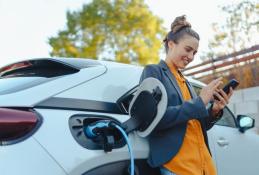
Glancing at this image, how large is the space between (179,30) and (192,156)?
81 cm

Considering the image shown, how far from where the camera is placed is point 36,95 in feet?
6.98

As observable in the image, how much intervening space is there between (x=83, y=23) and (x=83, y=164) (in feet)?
84.0

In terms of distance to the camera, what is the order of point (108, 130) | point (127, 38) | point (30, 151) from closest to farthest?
point (30, 151) < point (108, 130) < point (127, 38)

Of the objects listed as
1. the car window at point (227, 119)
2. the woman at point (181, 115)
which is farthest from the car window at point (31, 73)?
the car window at point (227, 119)

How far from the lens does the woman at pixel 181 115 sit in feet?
7.75

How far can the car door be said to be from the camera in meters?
3.34

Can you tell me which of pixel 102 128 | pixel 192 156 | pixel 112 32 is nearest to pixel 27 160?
pixel 102 128

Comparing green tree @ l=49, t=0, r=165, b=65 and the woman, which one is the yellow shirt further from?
green tree @ l=49, t=0, r=165, b=65

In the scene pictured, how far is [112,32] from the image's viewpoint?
26812 millimetres

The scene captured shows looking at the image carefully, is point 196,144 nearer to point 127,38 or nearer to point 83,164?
point 83,164

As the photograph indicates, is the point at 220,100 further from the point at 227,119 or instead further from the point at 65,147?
the point at 227,119

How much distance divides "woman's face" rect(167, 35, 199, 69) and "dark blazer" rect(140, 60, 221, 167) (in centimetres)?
10

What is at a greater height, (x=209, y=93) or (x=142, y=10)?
(x=142, y=10)

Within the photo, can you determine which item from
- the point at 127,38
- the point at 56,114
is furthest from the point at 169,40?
the point at 127,38
